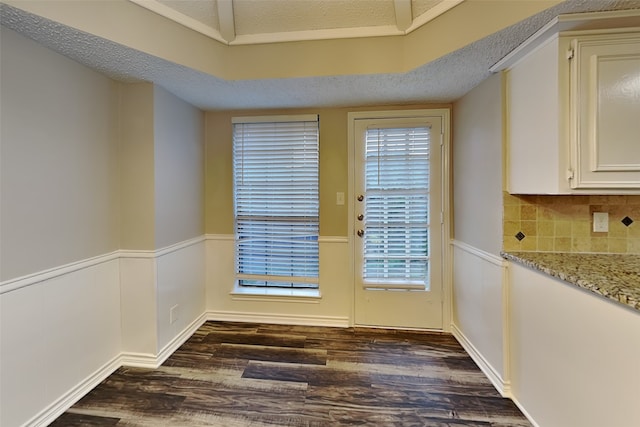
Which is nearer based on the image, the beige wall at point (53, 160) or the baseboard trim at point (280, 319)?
the beige wall at point (53, 160)

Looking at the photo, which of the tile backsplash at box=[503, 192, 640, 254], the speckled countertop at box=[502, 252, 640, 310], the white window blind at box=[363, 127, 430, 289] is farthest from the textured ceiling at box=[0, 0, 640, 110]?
the speckled countertop at box=[502, 252, 640, 310]

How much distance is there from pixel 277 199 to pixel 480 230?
1.82 meters

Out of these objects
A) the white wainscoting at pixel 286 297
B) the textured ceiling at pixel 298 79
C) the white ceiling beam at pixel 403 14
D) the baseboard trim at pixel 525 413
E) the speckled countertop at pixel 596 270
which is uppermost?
the white ceiling beam at pixel 403 14

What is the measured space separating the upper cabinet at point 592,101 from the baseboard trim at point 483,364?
1287mm

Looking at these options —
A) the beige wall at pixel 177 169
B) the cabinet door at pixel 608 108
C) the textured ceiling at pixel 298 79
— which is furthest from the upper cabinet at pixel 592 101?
the beige wall at pixel 177 169

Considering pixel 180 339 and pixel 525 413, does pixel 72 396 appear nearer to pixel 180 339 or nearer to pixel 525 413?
pixel 180 339

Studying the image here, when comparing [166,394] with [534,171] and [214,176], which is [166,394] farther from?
[534,171]

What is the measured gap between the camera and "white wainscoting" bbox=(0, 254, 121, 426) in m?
1.52

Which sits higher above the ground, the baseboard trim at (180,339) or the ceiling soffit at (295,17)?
the ceiling soffit at (295,17)

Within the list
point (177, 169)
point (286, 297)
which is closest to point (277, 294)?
point (286, 297)

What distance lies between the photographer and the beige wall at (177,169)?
2260 mm

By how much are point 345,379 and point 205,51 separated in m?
2.46

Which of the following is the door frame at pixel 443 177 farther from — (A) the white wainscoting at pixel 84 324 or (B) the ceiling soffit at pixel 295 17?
(A) the white wainscoting at pixel 84 324

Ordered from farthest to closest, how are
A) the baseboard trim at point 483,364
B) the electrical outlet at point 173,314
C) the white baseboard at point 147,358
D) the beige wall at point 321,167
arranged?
the beige wall at point 321,167
the electrical outlet at point 173,314
the white baseboard at point 147,358
the baseboard trim at point 483,364
